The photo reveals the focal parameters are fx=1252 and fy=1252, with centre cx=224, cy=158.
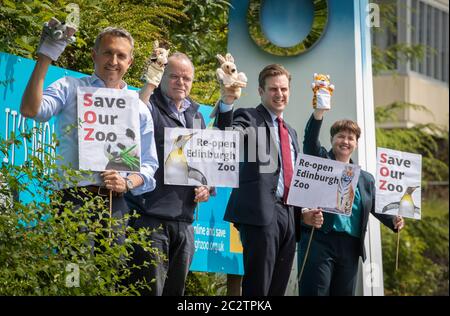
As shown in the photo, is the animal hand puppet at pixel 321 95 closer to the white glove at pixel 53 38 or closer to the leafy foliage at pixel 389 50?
the white glove at pixel 53 38

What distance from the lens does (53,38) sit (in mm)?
6535

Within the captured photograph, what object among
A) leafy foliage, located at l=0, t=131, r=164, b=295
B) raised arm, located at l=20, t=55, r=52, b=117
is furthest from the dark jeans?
raised arm, located at l=20, t=55, r=52, b=117

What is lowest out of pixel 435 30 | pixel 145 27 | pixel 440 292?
pixel 440 292

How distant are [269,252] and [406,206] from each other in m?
1.43

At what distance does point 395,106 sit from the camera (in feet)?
58.5

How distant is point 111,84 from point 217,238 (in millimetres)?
2793

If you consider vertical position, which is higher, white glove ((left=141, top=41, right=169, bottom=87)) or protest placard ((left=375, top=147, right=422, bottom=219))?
white glove ((left=141, top=41, right=169, bottom=87))

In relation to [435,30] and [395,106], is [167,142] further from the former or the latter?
[435,30]

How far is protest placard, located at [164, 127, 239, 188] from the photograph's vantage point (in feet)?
24.8

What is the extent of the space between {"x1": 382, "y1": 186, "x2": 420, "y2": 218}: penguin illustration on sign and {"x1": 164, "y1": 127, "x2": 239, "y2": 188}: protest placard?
5.16 feet

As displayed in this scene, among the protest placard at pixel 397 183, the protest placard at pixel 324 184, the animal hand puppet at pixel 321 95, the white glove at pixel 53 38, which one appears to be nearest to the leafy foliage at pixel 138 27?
the animal hand puppet at pixel 321 95

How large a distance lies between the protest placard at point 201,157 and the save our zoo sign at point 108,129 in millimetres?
492

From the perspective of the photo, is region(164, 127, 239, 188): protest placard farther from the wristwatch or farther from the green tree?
the green tree

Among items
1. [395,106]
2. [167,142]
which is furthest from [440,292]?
[167,142]
